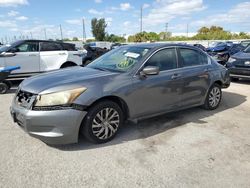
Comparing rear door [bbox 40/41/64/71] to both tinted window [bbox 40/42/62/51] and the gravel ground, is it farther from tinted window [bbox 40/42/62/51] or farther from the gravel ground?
the gravel ground

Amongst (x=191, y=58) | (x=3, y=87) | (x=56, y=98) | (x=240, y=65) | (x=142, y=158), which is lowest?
(x=142, y=158)

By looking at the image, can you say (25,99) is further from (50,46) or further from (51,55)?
(50,46)

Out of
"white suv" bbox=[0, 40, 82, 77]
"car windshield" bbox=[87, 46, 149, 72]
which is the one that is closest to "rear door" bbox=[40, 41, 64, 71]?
"white suv" bbox=[0, 40, 82, 77]

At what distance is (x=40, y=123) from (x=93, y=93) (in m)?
0.84

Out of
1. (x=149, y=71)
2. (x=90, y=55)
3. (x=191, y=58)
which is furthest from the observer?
(x=90, y=55)

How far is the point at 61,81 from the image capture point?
379cm

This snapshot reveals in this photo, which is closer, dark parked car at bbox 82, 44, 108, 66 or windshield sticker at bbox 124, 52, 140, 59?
windshield sticker at bbox 124, 52, 140, 59

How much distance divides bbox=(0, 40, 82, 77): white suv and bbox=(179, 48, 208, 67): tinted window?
5559mm

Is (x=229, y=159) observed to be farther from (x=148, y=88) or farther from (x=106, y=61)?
(x=106, y=61)

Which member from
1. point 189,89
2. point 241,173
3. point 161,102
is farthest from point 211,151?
point 189,89

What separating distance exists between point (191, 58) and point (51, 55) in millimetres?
5825

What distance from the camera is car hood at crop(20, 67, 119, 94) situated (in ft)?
11.9

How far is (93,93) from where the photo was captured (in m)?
3.70

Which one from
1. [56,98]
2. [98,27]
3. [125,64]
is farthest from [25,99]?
[98,27]
